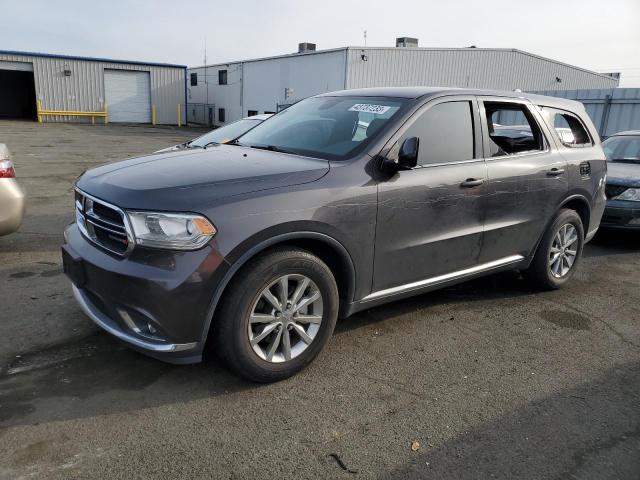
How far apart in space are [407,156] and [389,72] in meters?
22.8

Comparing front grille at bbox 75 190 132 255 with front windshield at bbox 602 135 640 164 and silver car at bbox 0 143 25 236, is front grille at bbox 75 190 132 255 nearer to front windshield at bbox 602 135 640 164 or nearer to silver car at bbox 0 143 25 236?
silver car at bbox 0 143 25 236

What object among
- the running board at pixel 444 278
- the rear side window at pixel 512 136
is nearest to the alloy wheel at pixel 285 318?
the running board at pixel 444 278

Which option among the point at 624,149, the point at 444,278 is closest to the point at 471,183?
the point at 444,278

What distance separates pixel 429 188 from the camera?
3.65 m

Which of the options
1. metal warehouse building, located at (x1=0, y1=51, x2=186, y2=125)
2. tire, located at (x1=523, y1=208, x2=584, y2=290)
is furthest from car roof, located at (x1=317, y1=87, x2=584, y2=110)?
metal warehouse building, located at (x1=0, y1=51, x2=186, y2=125)

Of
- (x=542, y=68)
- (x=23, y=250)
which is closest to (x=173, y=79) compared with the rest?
(x=542, y=68)

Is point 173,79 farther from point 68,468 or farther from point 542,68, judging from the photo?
point 68,468

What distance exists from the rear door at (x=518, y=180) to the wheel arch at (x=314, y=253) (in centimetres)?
140

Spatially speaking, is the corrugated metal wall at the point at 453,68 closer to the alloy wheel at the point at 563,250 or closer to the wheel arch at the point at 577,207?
the wheel arch at the point at 577,207

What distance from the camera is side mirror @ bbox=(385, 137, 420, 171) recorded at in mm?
3354

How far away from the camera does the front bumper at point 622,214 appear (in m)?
6.74

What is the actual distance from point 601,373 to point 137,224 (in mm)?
3141

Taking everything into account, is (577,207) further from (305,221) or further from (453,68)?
(453,68)

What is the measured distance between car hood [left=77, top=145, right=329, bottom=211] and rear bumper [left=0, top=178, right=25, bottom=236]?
7.27ft
